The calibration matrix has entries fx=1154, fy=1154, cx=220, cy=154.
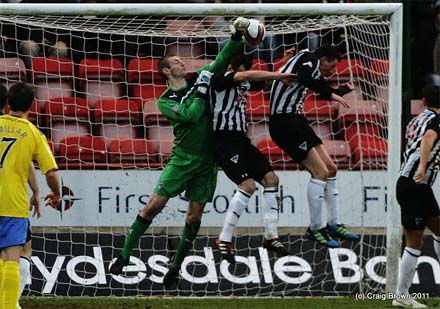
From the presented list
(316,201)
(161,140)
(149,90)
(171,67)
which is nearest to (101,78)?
(149,90)

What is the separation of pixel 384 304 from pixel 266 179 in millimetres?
1653

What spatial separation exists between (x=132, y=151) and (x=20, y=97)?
332cm

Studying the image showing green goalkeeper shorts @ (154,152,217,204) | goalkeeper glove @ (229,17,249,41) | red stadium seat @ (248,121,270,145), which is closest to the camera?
goalkeeper glove @ (229,17,249,41)

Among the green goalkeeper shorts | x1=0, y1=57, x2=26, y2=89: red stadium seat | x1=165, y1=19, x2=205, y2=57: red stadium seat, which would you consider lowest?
the green goalkeeper shorts

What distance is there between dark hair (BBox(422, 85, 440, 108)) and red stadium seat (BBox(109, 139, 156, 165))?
10.2 feet

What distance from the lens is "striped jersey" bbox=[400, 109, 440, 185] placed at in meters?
10.2

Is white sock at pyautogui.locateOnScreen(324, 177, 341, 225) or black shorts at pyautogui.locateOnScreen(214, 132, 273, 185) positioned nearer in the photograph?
black shorts at pyautogui.locateOnScreen(214, 132, 273, 185)

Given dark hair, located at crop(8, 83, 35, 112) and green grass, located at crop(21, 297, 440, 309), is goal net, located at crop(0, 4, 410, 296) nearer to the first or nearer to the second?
green grass, located at crop(21, 297, 440, 309)

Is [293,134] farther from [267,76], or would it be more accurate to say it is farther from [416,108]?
[416,108]

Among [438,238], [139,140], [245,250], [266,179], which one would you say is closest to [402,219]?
[438,238]

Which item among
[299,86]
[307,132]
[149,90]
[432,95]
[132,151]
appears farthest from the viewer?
[149,90]

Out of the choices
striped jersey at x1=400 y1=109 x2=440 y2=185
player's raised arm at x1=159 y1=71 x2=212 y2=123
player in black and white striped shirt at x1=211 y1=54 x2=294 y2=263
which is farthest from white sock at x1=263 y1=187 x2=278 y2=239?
striped jersey at x1=400 y1=109 x2=440 y2=185

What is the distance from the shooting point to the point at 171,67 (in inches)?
425

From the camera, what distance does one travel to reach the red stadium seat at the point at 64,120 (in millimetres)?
11938
